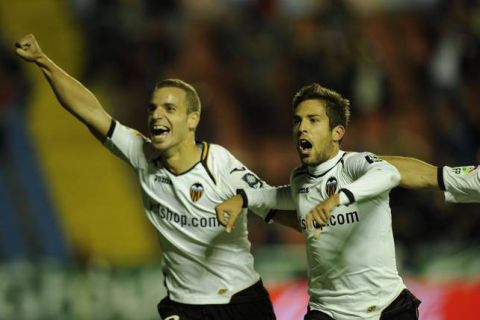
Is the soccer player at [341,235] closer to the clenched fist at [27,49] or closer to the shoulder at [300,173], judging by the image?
the shoulder at [300,173]

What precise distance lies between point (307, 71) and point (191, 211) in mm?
4955

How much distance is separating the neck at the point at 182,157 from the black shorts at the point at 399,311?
3.67ft

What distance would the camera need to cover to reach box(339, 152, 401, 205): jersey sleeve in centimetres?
464

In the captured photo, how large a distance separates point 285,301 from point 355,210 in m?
2.76

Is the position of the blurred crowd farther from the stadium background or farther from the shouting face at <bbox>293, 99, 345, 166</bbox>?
the shouting face at <bbox>293, 99, 345, 166</bbox>

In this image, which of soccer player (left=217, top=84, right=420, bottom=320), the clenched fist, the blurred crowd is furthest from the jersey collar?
the blurred crowd

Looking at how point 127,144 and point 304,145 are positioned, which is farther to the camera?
point 127,144

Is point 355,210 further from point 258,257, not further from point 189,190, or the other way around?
point 258,257

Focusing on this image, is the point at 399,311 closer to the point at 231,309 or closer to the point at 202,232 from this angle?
the point at 231,309

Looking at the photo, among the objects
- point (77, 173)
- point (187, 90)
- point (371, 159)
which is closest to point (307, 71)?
point (77, 173)

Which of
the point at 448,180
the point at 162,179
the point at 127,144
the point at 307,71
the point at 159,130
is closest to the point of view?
the point at 448,180

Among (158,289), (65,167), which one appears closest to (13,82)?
(65,167)

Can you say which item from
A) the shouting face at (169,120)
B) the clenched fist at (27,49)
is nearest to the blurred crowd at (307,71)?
the shouting face at (169,120)

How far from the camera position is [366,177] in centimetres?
473
